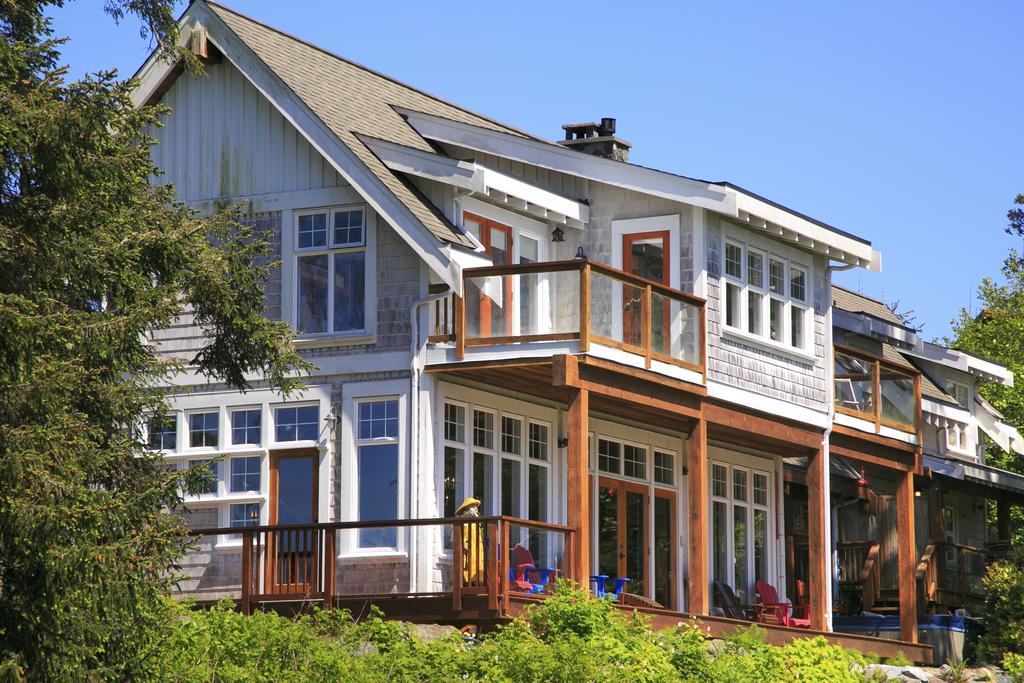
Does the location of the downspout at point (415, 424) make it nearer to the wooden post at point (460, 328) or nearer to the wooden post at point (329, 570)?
the wooden post at point (460, 328)

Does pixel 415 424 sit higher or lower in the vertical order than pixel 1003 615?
higher

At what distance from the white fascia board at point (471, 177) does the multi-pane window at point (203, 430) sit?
451cm

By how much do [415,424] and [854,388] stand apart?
9794mm

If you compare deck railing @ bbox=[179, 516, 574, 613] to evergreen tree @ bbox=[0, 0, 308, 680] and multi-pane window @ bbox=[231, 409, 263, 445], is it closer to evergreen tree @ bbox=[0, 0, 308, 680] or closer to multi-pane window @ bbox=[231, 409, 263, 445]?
multi-pane window @ bbox=[231, 409, 263, 445]

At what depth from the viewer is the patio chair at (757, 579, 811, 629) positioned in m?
29.5

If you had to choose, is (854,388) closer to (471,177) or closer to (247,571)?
(471,177)

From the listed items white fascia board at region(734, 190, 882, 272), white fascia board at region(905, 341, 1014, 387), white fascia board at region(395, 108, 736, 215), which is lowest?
white fascia board at region(905, 341, 1014, 387)

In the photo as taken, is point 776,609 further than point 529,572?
Yes

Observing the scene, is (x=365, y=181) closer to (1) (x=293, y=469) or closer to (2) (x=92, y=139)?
(1) (x=293, y=469)

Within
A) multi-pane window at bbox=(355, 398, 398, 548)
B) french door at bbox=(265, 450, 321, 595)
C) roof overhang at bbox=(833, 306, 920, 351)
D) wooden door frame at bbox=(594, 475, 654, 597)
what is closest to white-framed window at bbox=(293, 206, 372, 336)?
multi-pane window at bbox=(355, 398, 398, 548)

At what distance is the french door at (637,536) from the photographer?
2850 cm

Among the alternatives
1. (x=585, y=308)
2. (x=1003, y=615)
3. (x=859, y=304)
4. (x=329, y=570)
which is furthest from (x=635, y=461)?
(x=859, y=304)

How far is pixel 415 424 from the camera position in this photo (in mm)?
24422

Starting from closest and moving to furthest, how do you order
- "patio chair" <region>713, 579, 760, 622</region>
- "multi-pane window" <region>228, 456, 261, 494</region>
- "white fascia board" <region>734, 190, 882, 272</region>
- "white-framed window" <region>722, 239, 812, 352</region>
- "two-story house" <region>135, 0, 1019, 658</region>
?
"two-story house" <region>135, 0, 1019, 658</region> < "multi-pane window" <region>228, 456, 261, 494</region> < "white fascia board" <region>734, 190, 882, 272</region> < "white-framed window" <region>722, 239, 812, 352</region> < "patio chair" <region>713, 579, 760, 622</region>
